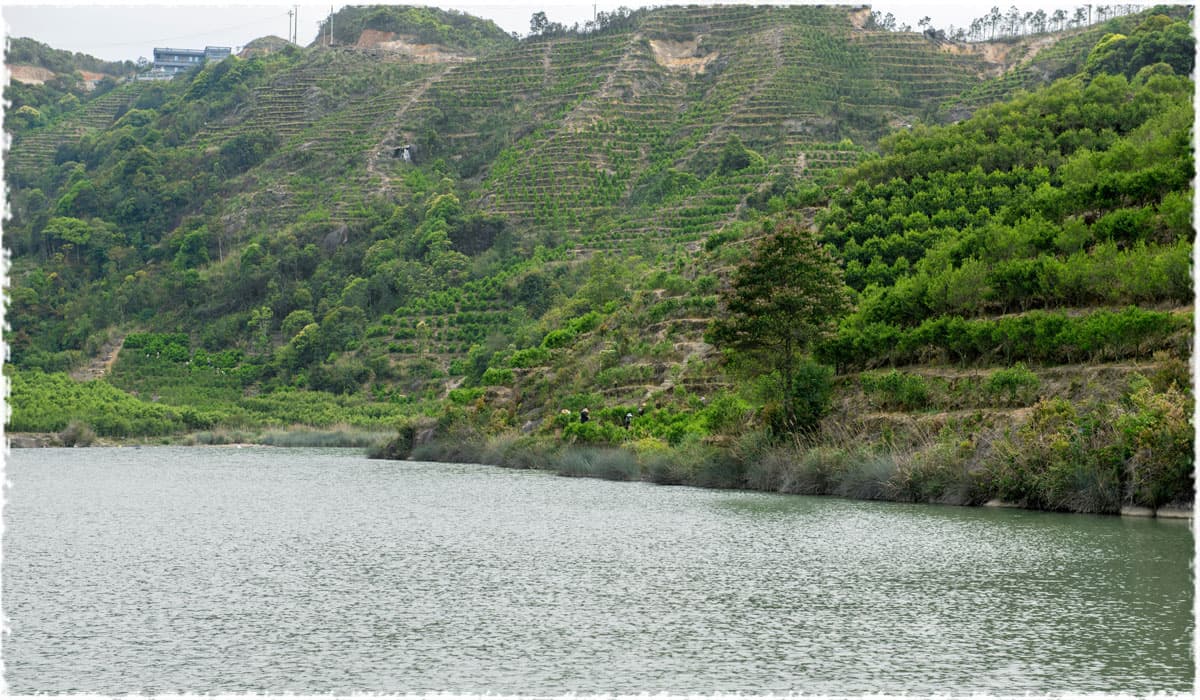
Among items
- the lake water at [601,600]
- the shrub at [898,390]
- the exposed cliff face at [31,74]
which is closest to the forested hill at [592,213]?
the shrub at [898,390]

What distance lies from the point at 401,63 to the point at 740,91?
48.8 m

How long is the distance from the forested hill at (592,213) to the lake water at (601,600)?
37.2 feet

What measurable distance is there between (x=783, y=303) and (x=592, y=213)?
65349mm

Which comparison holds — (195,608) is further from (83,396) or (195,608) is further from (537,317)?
(83,396)

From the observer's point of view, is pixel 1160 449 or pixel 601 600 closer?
pixel 601 600

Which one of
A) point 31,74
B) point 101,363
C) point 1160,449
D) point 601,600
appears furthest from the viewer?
point 31,74

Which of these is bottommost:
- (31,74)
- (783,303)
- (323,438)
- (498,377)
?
(323,438)

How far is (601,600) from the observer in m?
21.3

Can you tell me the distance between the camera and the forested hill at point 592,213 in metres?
45.2

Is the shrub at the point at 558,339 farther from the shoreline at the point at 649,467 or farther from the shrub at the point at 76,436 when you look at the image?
the shrub at the point at 76,436

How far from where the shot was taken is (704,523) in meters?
32.0

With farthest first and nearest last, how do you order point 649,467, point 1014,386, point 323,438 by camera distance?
point 323,438, point 649,467, point 1014,386

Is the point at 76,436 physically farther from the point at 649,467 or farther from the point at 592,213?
the point at 649,467

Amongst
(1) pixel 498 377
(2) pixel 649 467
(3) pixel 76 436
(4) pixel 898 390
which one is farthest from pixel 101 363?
(4) pixel 898 390
